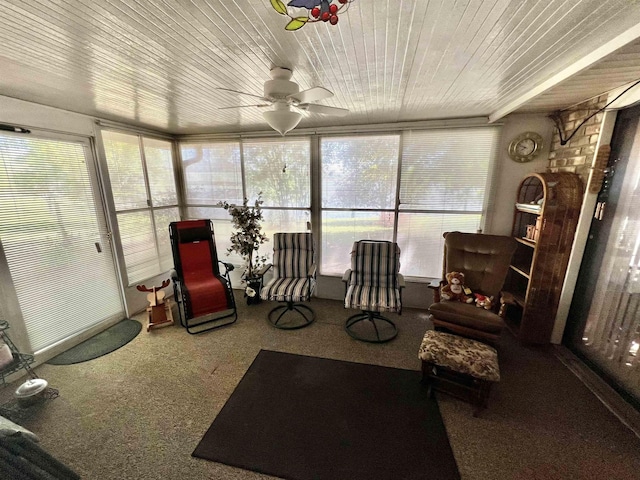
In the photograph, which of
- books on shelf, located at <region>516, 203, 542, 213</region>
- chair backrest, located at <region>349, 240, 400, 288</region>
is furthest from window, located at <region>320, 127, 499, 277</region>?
chair backrest, located at <region>349, 240, 400, 288</region>

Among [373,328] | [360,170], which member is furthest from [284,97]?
[373,328]

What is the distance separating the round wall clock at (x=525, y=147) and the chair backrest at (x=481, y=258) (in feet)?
3.56

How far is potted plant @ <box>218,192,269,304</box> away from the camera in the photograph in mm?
3428

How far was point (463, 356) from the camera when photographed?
187 centimetres

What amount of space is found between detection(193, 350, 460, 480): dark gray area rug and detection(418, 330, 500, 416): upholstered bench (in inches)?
8.4

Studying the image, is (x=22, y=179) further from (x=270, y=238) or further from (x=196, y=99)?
(x=270, y=238)

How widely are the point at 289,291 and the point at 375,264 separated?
1.10 meters

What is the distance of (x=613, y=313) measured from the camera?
2.08 m

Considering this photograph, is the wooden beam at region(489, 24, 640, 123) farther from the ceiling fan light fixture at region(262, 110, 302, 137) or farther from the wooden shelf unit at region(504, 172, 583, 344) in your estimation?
the ceiling fan light fixture at region(262, 110, 302, 137)

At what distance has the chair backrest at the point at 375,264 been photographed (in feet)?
9.91

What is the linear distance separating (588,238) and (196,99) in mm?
3864

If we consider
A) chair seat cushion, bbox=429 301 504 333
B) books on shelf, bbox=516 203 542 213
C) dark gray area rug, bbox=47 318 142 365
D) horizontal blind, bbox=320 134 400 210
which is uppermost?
horizontal blind, bbox=320 134 400 210

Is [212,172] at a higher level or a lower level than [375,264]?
higher

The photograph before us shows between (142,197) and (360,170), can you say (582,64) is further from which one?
(142,197)
